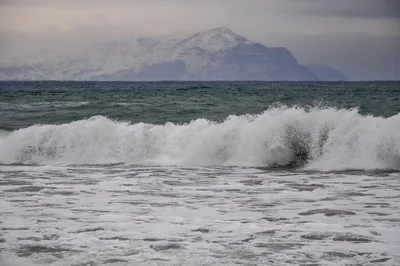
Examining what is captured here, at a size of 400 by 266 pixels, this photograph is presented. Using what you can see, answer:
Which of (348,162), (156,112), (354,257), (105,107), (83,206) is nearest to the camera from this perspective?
(354,257)

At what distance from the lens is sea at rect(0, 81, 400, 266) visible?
23.6ft

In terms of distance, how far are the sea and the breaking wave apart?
0.04m

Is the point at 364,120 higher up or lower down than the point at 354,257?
higher up

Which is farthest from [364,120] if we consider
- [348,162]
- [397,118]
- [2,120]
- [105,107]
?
[105,107]

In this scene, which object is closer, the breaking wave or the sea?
the sea

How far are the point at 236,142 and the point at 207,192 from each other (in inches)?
234

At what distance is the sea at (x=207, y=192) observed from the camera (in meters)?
7.18

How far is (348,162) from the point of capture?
15.1 meters

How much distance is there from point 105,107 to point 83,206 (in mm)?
24816

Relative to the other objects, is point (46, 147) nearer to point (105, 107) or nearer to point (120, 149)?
point (120, 149)

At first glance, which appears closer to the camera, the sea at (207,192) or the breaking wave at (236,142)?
the sea at (207,192)

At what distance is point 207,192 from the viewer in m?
11.3

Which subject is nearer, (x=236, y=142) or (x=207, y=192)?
(x=207, y=192)

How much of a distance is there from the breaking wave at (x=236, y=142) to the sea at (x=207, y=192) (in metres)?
0.04
